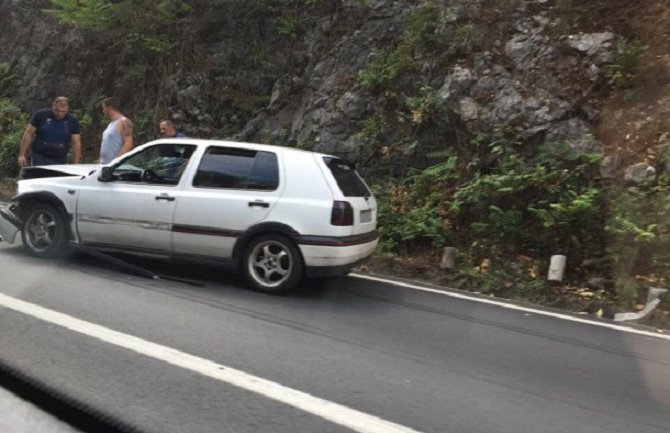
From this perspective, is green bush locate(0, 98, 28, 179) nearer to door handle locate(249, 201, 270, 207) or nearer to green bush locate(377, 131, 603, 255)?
green bush locate(377, 131, 603, 255)

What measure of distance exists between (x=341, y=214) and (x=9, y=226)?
13.5 feet

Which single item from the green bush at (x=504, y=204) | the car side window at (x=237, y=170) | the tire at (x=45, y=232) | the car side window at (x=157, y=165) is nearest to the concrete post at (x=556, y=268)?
the green bush at (x=504, y=204)

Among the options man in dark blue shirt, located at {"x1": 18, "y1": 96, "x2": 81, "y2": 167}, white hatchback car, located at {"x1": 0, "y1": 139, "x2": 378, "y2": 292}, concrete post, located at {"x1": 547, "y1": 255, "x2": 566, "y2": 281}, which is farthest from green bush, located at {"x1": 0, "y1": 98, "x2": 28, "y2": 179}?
concrete post, located at {"x1": 547, "y1": 255, "x2": 566, "y2": 281}

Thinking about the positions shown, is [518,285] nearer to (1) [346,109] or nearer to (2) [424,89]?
(2) [424,89]

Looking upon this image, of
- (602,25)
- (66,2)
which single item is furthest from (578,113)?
(66,2)

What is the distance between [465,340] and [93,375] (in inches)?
116

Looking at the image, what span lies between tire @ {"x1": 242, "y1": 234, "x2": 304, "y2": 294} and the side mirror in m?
1.88

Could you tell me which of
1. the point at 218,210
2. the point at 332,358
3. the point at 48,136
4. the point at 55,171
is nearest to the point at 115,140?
the point at 48,136

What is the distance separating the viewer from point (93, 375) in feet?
12.6

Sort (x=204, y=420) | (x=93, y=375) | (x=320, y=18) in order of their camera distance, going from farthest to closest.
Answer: (x=320, y=18) < (x=93, y=375) < (x=204, y=420)

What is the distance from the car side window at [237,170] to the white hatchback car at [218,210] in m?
0.01

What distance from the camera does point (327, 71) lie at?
477 inches

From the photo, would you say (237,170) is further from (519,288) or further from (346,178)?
(519,288)

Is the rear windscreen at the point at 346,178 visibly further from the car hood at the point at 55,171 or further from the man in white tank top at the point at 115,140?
the man in white tank top at the point at 115,140
